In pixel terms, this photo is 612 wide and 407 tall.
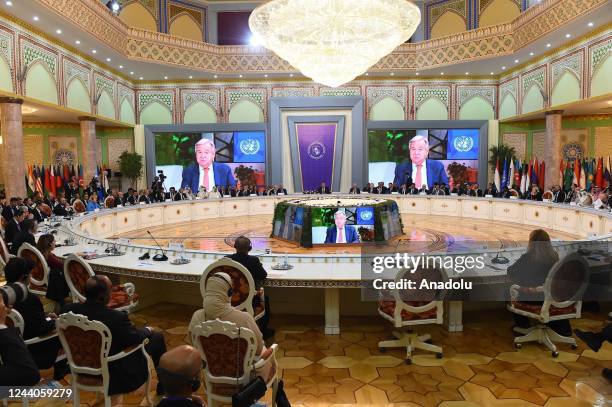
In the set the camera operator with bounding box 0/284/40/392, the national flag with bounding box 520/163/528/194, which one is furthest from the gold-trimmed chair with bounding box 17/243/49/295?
the national flag with bounding box 520/163/528/194

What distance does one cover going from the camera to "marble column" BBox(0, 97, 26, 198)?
10258mm

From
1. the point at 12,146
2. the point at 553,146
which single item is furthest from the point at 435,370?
the point at 553,146

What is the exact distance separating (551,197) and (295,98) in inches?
388

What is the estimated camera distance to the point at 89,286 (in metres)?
2.79

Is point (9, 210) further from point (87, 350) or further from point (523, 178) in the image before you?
point (523, 178)

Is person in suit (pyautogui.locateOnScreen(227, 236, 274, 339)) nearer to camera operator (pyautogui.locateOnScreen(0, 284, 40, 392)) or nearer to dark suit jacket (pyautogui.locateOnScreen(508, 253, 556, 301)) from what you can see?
camera operator (pyautogui.locateOnScreen(0, 284, 40, 392))

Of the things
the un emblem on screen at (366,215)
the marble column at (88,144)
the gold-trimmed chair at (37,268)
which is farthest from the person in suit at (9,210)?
the un emblem on screen at (366,215)

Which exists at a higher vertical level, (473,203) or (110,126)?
(110,126)

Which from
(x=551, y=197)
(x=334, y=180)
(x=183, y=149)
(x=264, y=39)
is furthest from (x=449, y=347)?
(x=183, y=149)

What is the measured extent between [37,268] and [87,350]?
2.41 meters

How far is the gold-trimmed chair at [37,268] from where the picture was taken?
15.2ft

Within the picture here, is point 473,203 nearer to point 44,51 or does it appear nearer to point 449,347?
point 449,347

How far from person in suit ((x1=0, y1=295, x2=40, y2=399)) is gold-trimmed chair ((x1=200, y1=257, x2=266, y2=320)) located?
4.96 ft

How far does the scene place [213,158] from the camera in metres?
18.6
